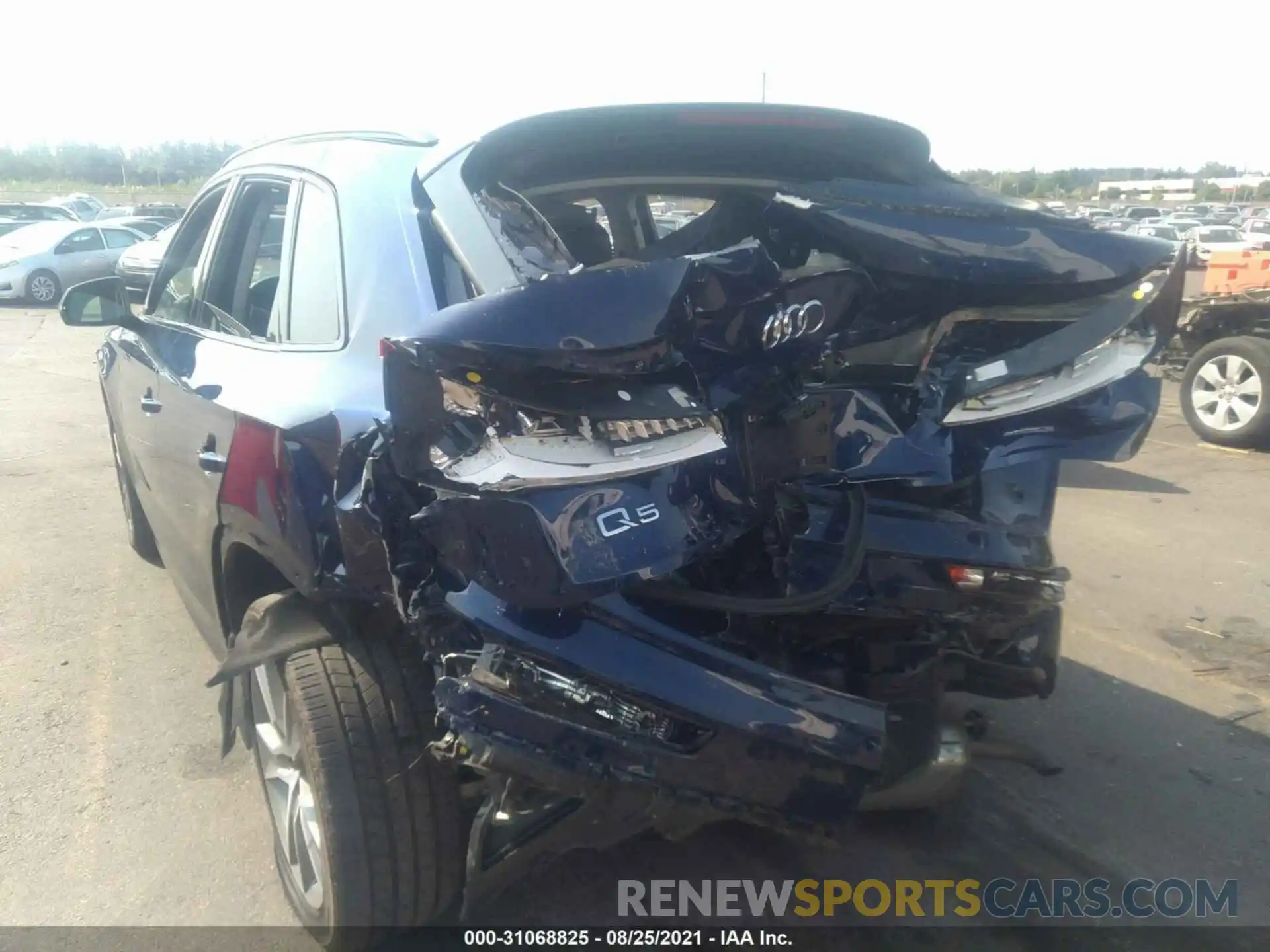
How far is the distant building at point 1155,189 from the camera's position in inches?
2383

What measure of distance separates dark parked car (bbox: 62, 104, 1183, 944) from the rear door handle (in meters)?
0.01

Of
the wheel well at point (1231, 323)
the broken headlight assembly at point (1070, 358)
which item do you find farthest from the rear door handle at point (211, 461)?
the wheel well at point (1231, 323)

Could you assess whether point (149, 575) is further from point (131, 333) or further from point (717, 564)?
point (717, 564)

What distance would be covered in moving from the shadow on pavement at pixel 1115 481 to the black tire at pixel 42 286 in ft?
61.5

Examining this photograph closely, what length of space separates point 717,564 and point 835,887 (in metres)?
1.26

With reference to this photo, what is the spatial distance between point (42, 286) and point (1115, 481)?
777 inches

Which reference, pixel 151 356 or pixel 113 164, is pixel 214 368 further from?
pixel 113 164

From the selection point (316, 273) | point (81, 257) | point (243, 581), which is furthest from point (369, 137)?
point (81, 257)

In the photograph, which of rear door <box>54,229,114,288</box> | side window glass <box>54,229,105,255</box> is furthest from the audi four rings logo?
side window glass <box>54,229,105,255</box>

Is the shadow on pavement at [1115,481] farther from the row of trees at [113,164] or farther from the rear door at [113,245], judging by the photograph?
the row of trees at [113,164]

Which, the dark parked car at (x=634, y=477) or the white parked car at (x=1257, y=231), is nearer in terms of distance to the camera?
the dark parked car at (x=634, y=477)

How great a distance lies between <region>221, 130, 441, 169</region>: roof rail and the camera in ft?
8.59

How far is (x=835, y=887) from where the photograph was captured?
288cm

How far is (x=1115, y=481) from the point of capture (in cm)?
719
